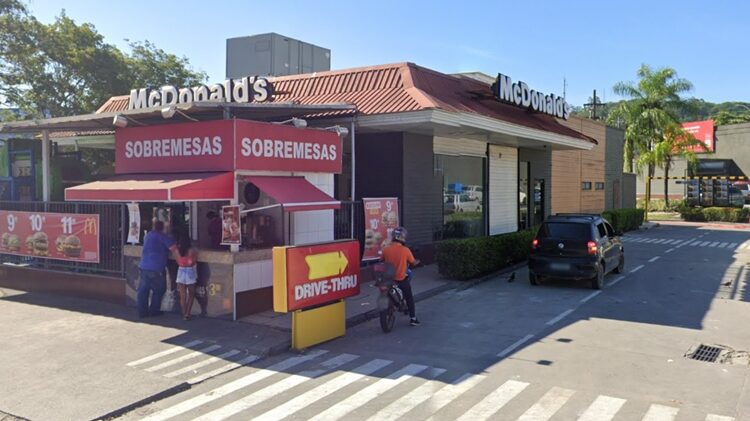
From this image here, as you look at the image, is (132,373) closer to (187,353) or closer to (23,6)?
(187,353)

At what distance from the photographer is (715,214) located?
131 feet

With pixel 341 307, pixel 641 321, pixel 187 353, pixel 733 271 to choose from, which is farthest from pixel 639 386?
pixel 733 271

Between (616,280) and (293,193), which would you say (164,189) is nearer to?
(293,193)

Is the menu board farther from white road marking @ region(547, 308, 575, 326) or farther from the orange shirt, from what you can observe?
white road marking @ region(547, 308, 575, 326)

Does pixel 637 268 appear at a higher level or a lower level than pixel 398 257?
lower

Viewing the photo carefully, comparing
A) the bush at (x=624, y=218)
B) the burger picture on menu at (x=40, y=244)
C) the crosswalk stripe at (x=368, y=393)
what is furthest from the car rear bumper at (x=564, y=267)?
the bush at (x=624, y=218)

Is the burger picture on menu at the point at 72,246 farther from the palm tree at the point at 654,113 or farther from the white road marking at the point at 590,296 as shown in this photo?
the palm tree at the point at 654,113

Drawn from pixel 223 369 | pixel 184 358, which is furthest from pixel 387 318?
pixel 184 358

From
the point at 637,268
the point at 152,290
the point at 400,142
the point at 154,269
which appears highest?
the point at 400,142

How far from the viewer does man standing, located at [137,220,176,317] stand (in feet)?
35.2

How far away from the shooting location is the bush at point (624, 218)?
28641mm

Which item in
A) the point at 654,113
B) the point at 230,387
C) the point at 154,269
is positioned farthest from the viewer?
the point at 654,113

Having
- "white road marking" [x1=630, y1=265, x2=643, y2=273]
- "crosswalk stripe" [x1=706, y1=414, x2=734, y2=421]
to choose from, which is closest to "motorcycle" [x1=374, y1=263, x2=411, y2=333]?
"crosswalk stripe" [x1=706, y1=414, x2=734, y2=421]

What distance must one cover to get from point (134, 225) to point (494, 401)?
8178 mm
